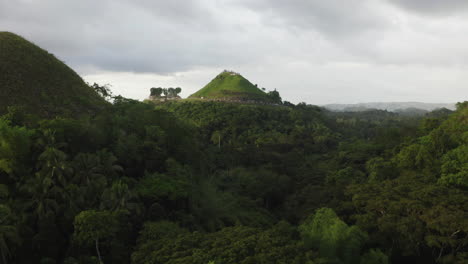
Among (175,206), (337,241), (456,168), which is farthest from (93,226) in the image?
(456,168)

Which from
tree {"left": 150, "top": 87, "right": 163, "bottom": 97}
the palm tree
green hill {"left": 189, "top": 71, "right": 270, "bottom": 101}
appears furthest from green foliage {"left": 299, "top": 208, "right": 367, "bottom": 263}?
tree {"left": 150, "top": 87, "right": 163, "bottom": 97}

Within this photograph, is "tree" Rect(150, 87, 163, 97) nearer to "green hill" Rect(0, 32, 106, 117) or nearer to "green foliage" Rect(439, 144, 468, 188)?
"green hill" Rect(0, 32, 106, 117)

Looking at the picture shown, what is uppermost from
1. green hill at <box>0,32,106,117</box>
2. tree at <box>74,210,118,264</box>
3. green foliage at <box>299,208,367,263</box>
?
green hill at <box>0,32,106,117</box>

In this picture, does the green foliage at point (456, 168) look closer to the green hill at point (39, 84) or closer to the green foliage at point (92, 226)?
the green foliage at point (92, 226)

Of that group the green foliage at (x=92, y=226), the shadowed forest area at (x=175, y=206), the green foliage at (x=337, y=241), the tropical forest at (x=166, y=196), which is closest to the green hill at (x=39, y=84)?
the tropical forest at (x=166, y=196)

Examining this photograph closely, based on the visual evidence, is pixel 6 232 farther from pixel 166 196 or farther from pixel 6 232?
pixel 166 196

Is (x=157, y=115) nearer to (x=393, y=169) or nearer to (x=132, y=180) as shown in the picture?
(x=132, y=180)
